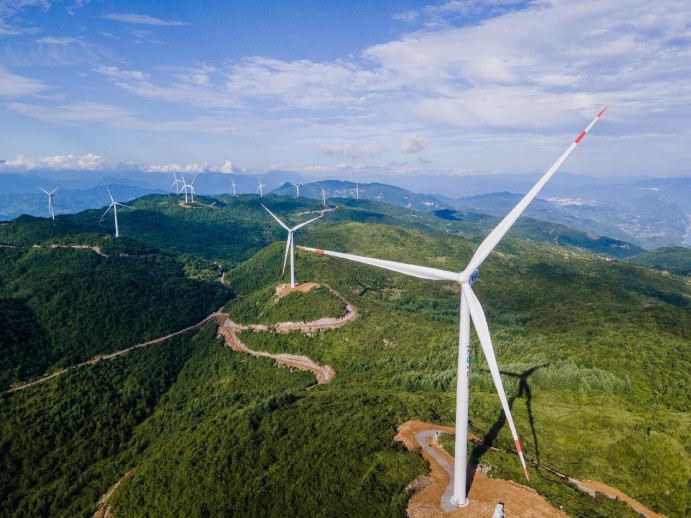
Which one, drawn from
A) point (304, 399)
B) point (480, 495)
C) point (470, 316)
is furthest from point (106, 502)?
point (470, 316)

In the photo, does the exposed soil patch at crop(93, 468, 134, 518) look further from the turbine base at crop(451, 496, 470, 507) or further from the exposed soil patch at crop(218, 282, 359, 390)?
the turbine base at crop(451, 496, 470, 507)

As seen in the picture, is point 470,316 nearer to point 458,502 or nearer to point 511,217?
point 511,217

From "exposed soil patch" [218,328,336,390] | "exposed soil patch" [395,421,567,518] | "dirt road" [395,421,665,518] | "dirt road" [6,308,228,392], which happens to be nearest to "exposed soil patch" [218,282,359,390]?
"exposed soil patch" [218,328,336,390]

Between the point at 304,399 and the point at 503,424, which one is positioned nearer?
the point at 503,424

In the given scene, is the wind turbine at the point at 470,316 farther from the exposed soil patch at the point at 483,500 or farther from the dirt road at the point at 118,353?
the dirt road at the point at 118,353

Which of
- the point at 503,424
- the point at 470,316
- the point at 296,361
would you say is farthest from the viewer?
the point at 296,361

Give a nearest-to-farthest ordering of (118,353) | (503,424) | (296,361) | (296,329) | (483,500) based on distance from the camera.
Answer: (483,500)
(503,424)
(296,361)
(118,353)
(296,329)

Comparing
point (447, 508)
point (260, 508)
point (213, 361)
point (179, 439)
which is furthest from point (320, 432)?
point (213, 361)
